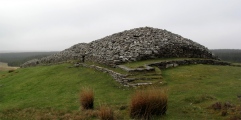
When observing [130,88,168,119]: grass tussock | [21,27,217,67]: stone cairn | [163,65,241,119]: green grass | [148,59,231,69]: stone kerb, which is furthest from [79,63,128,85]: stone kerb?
[130,88,168,119]: grass tussock

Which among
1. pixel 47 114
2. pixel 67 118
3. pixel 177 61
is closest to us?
pixel 67 118

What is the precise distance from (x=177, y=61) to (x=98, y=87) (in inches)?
307

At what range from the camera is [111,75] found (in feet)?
59.8

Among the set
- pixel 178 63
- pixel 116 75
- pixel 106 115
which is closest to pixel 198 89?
pixel 116 75

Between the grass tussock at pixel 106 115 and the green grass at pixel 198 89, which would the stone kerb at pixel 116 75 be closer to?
the green grass at pixel 198 89

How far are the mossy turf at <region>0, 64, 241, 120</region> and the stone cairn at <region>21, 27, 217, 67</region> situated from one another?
232cm

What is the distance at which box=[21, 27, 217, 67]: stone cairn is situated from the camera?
21.7 meters

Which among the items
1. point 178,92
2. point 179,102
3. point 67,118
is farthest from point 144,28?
point 67,118

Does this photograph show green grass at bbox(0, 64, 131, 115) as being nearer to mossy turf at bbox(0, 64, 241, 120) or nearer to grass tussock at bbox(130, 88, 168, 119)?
mossy turf at bbox(0, 64, 241, 120)

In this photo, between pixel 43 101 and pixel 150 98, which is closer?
pixel 150 98

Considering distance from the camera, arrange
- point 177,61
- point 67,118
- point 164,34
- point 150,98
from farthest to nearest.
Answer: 1. point 164,34
2. point 177,61
3. point 67,118
4. point 150,98

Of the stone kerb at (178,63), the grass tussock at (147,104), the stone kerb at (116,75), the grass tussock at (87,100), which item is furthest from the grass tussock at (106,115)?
the stone kerb at (178,63)

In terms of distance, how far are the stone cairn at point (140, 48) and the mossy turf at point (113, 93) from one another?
91.3 inches

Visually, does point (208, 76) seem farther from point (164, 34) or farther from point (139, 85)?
point (164, 34)
